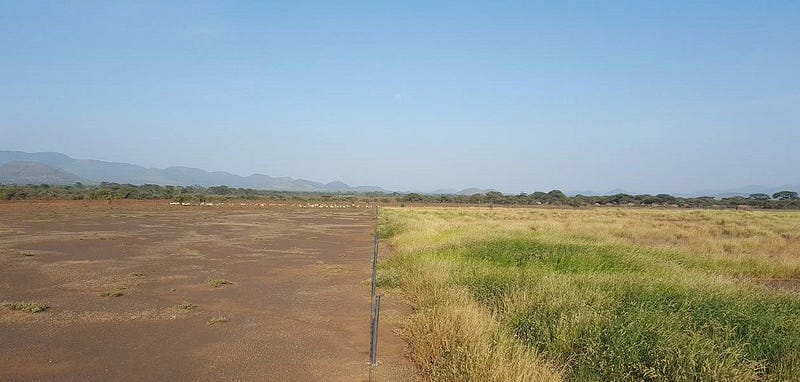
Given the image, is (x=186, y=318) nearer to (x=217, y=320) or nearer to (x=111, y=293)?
(x=217, y=320)

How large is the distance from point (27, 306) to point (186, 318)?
131 inches

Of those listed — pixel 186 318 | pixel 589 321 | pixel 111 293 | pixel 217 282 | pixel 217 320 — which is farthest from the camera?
pixel 217 282

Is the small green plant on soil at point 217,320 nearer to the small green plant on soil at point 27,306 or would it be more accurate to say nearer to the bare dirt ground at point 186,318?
the bare dirt ground at point 186,318

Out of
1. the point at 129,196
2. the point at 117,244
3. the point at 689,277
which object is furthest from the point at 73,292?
the point at 129,196

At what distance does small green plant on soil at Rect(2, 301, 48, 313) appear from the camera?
941cm

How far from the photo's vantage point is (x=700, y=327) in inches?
266

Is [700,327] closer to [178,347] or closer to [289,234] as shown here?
[178,347]

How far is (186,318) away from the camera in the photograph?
30.2 feet

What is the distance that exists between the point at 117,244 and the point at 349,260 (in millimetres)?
11160

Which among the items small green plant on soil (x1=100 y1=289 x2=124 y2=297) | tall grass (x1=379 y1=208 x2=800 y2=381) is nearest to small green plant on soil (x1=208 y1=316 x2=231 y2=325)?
small green plant on soil (x1=100 y1=289 x2=124 y2=297)

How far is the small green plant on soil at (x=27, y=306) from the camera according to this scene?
941 centimetres

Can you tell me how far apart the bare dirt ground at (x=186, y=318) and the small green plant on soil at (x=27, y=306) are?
16cm

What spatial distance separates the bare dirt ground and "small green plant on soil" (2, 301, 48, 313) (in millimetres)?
162

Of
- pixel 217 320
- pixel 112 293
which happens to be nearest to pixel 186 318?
pixel 217 320
